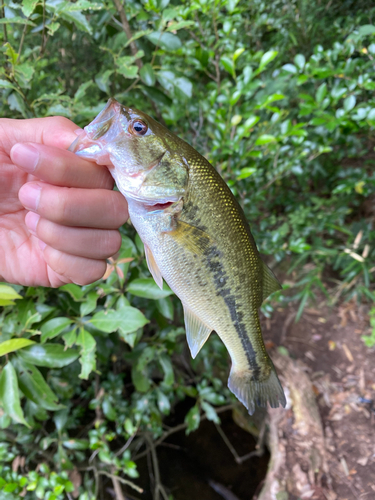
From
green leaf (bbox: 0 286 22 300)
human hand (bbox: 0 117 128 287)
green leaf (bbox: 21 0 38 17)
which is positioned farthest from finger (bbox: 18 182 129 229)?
green leaf (bbox: 21 0 38 17)

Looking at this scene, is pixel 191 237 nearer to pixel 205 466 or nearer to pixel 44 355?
pixel 44 355

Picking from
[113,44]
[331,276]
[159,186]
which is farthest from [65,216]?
[331,276]

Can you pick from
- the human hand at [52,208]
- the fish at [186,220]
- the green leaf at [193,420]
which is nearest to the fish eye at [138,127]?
the fish at [186,220]

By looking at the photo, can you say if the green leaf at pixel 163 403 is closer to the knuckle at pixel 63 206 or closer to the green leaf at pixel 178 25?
the knuckle at pixel 63 206

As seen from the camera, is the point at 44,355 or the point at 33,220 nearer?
the point at 33,220

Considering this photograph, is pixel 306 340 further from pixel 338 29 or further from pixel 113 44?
pixel 113 44

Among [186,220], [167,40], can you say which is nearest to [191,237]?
[186,220]
